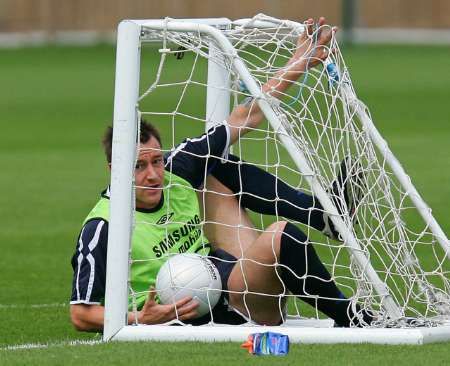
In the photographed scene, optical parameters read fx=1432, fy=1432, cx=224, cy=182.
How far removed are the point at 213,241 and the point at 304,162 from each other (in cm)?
124

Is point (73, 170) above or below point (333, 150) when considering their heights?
below

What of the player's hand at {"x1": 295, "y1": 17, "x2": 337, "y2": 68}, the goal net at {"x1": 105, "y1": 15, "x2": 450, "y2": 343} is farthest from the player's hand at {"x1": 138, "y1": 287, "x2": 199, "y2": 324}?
the player's hand at {"x1": 295, "y1": 17, "x2": 337, "y2": 68}

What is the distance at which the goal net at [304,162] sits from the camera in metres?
7.09

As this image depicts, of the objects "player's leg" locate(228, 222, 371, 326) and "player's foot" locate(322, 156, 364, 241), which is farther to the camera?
"player's foot" locate(322, 156, 364, 241)

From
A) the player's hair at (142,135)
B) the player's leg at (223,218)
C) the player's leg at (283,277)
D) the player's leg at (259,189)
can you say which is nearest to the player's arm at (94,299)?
the player's leg at (283,277)

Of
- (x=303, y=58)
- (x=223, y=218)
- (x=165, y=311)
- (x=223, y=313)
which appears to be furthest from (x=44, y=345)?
(x=303, y=58)

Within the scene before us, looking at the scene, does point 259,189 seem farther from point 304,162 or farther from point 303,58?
point 304,162

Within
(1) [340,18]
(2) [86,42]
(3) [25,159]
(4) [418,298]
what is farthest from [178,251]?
(1) [340,18]

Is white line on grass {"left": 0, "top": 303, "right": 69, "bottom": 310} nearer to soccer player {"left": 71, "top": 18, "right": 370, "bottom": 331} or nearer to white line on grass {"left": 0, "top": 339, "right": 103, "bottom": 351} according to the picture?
soccer player {"left": 71, "top": 18, "right": 370, "bottom": 331}

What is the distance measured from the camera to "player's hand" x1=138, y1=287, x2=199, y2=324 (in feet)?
23.6

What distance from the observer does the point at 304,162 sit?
23.5 ft

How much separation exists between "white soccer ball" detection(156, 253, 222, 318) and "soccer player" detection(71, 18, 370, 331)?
66 millimetres

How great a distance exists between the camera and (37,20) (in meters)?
49.4

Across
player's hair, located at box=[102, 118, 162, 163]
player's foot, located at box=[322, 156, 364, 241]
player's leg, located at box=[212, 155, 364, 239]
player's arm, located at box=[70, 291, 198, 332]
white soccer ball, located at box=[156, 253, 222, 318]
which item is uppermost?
player's hair, located at box=[102, 118, 162, 163]
